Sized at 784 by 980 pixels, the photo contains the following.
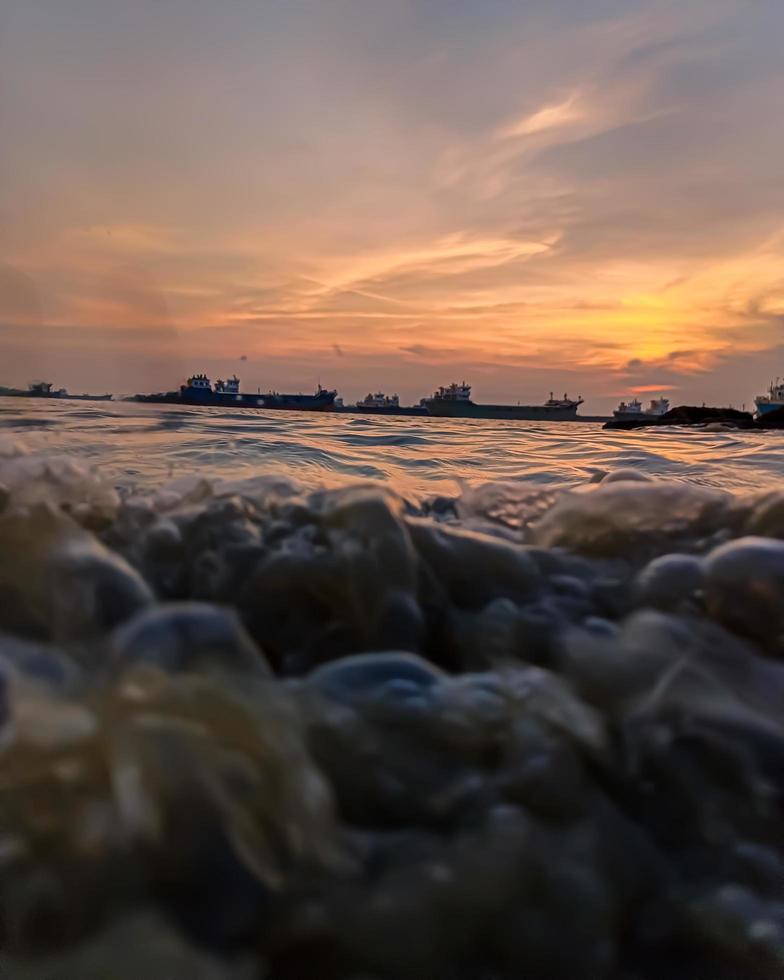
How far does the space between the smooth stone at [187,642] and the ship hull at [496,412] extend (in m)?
49.8

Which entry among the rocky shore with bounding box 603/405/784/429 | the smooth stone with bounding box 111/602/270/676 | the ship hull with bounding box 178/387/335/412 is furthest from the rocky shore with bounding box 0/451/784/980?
the ship hull with bounding box 178/387/335/412

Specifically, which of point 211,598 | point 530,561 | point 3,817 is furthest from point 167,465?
point 3,817

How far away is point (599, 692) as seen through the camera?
1147 mm

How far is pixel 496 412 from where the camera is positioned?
167ft

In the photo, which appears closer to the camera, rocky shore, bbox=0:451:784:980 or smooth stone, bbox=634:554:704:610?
rocky shore, bbox=0:451:784:980

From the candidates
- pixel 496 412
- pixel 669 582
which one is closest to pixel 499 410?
pixel 496 412

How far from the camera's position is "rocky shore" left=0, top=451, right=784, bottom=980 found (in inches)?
31.9

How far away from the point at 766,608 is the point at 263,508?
137 cm

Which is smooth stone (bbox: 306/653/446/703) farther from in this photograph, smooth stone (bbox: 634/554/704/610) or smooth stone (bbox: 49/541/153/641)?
smooth stone (bbox: 634/554/704/610)

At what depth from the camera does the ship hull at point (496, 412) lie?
5097 cm

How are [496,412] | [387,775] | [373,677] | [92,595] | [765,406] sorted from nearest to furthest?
1. [387,775]
2. [373,677]
3. [92,595]
4. [765,406]
5. [496,412]

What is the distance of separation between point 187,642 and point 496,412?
51.2m

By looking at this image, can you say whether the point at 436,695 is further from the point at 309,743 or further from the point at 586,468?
the point at 586,468

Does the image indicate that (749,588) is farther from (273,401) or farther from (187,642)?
(273,401)
